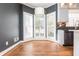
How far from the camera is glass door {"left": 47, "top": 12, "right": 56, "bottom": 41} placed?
270 inches

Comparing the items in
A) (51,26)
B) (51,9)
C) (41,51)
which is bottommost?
(41,51)

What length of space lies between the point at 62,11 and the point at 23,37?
229 centimetres

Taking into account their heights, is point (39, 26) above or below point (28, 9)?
below

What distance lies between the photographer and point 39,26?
782cm

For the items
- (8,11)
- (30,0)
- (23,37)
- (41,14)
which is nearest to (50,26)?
(41,14)

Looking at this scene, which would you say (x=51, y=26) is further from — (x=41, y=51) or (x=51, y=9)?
(x=41, y=51)

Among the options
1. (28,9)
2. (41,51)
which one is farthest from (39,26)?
(41,51)

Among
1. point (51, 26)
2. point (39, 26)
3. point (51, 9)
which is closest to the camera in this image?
point (51, 9)

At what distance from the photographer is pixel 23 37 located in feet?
21.9

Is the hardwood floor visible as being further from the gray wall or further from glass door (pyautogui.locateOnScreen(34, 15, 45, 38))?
glass door (pyautogui.locateOnScreen(34, 15, 45, 38))

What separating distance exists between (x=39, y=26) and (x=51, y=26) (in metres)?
0.87

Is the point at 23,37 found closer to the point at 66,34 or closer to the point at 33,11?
the point at 33,11

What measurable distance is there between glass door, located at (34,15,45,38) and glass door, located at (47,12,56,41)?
0.38m

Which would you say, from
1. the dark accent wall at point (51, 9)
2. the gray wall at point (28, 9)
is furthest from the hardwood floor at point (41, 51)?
the gray wall at point (28, 9)
